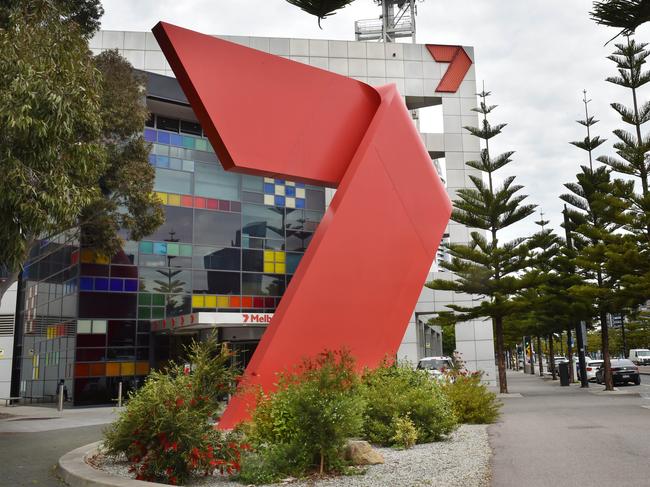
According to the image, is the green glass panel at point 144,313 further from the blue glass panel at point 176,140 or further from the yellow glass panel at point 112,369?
the blue glass panel at point 176,140

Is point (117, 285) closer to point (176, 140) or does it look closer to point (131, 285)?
point (131, 285)

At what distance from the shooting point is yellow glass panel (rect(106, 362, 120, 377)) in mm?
22938

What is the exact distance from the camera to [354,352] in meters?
10.7

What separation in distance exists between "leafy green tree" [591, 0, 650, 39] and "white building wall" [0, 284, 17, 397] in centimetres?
3096

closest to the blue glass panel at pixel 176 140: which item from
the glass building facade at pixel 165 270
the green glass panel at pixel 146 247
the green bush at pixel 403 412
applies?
the glass building facade at pixel 165 270

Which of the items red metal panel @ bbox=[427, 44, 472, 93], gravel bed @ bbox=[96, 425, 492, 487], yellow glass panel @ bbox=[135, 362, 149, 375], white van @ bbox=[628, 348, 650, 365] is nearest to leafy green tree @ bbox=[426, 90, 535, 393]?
red metal panel @ bbox=[427, 44, 472, 93]

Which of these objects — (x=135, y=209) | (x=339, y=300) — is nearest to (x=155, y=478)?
(x=339, y=300)

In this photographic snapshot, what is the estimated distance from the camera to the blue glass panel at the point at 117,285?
76.9 ft

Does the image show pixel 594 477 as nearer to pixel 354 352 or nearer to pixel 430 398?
pixel 430 398

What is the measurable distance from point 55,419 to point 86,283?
625cm

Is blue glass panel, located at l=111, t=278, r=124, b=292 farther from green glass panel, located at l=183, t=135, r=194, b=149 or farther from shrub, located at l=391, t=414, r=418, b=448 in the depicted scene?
shrub, located at l=391, t=414, r=418, b=448

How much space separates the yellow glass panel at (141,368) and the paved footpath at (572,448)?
46.7 ft

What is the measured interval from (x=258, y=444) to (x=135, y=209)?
1400cm

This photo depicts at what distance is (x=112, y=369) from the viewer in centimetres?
2302
